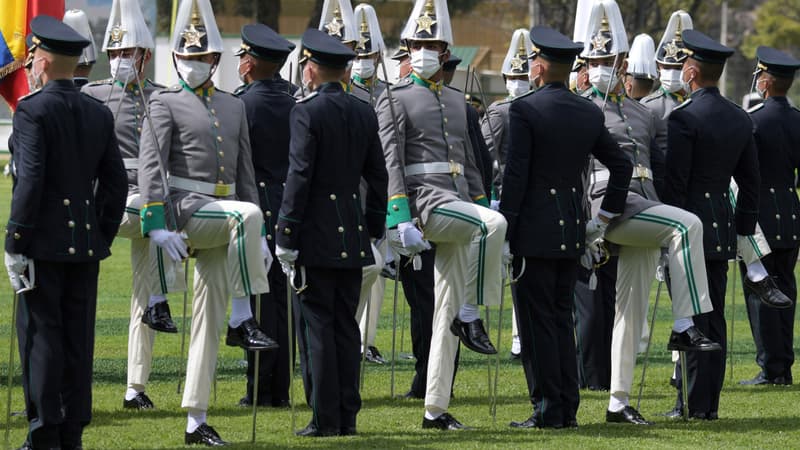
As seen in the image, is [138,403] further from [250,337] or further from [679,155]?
[679,155]

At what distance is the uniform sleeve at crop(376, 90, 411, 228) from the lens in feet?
30.5

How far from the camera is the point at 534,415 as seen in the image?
31.3ft

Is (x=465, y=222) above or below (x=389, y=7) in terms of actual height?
above

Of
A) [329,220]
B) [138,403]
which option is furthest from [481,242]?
[138,403]

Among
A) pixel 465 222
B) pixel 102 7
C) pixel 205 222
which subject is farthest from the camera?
pixel 102 7

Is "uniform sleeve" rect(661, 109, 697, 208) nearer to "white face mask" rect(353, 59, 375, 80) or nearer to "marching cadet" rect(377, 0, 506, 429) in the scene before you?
"marching cadet" rect(377, 0, 506, 429)

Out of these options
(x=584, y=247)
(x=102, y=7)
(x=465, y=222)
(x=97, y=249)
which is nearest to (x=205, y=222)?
(x=97, y=249)

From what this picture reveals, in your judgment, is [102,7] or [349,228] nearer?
[349,228]

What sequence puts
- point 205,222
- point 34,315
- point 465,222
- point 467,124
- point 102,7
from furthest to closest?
point 102,7 → point 467,124 → point 465,222 → point 205,222 → point 34,315

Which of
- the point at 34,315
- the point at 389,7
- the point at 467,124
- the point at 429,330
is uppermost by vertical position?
the point at 467,124

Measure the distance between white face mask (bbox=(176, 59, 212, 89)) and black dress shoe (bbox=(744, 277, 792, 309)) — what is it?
3.79 meters

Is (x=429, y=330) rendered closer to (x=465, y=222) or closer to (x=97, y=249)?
(x=465, y=222)

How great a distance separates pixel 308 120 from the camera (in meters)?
8.91

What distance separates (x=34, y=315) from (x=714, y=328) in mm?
4150
